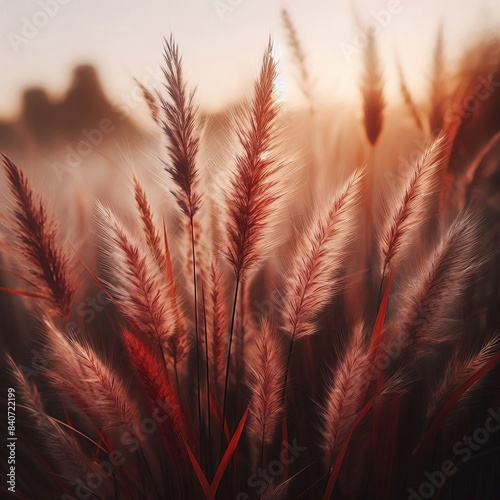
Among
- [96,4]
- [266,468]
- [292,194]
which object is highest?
[96,4]

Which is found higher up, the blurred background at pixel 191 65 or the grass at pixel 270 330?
the blurred background at pixel 191 65

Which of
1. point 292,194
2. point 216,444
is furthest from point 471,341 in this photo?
point 216,444

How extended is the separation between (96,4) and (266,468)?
47.5 inches

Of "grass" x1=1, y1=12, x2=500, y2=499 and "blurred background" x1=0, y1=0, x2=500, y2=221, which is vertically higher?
"blurred background" x1=0, y1=0, x2=500, y2=221

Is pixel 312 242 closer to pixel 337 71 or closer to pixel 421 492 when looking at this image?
pixel 337 71

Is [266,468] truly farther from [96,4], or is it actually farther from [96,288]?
[96,4]

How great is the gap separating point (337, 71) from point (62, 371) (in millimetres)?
986

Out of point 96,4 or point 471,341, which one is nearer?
point 96,4

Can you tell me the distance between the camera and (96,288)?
1.25 metres

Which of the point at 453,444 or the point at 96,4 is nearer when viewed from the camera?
the point at 96,4

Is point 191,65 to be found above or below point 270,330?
above

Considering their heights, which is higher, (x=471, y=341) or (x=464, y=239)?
(x=464, y=239)

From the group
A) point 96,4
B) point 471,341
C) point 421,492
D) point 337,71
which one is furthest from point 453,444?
point 96,4

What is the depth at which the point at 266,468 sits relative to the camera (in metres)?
1.29
